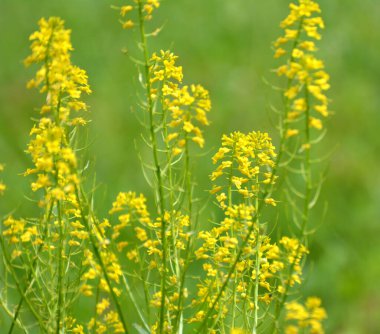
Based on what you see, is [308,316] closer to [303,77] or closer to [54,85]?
[303,77]

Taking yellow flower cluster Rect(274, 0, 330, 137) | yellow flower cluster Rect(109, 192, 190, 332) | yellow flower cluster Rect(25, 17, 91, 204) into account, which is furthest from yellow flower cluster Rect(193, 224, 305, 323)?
yellow flower cluster Rect(25, 17, 91, 204)

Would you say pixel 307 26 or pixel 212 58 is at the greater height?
pixel 212 58

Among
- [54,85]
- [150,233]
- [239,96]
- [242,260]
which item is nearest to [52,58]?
[54,85]

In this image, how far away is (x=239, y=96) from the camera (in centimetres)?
602

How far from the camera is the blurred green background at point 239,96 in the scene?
4652 millimetres

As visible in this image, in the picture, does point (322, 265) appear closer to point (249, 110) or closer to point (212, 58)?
point (249, 110)

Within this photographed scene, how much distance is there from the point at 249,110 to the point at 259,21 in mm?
1245

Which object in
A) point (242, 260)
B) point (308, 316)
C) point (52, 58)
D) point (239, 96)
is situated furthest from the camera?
point (239, 96)

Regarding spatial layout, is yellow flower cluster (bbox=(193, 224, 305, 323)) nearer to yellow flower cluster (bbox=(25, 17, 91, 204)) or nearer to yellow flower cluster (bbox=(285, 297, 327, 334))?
yellow flower cluster (bbox=(285, 297, 327, 334))

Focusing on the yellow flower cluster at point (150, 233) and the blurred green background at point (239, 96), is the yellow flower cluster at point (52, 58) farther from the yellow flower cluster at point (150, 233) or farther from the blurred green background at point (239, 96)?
the blurred green background at point (239, 96)

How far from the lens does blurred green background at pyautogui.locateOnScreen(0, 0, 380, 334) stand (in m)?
4.65

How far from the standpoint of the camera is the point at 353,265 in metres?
4.63

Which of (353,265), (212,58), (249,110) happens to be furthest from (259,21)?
(353,265)

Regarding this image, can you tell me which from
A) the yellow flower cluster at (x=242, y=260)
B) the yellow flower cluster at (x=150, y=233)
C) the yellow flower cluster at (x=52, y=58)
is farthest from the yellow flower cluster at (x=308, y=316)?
the yellow flower cluster at (x=52, y=58)
